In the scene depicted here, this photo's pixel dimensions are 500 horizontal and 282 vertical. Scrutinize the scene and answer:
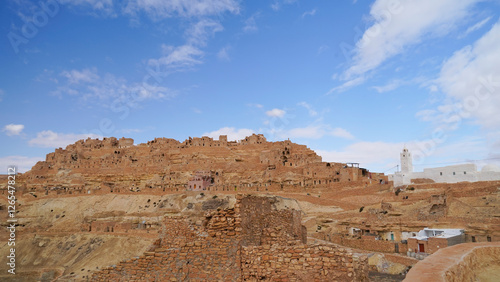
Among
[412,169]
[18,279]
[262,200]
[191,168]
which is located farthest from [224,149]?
[262,200]

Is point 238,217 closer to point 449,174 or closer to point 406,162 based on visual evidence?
point 449,174

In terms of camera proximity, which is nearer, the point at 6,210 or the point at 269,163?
the point at 6,210

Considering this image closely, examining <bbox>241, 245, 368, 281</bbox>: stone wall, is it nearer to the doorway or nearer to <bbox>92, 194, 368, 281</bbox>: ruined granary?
<bbox>92, 194, 368, 281</bbox>: ruined granary


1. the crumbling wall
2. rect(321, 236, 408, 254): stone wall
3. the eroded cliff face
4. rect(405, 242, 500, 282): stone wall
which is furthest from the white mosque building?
the crumbling wall

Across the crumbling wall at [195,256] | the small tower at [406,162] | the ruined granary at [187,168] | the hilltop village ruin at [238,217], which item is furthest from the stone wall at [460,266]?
the ruined granary at [187,168]

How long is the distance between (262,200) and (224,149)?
59.0 meters

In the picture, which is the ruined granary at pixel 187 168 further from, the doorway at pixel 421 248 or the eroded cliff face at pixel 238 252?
the eroded cliff face at pixel 238 252

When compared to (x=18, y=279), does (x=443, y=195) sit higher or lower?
higher

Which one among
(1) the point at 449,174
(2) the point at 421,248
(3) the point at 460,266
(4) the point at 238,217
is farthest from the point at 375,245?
(1) the point at 449,174

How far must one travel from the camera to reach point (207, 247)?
558cm

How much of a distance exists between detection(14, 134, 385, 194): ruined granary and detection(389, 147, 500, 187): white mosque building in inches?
256

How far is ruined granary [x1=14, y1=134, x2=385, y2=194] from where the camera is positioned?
2044 inches

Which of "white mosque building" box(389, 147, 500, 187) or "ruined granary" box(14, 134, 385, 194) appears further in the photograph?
"ruined granary" box(14, 134, 385, 194)

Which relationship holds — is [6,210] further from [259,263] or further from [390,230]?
[259,263]
